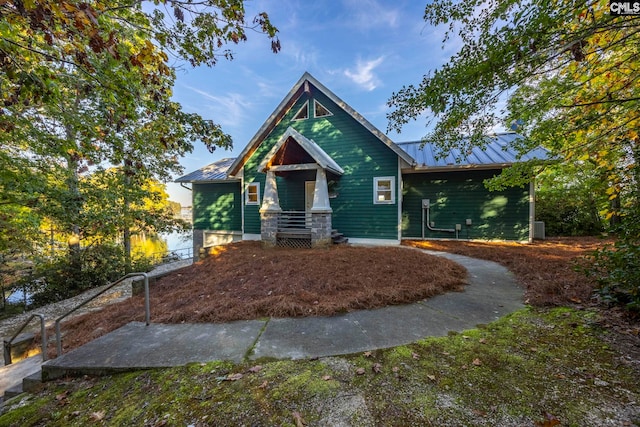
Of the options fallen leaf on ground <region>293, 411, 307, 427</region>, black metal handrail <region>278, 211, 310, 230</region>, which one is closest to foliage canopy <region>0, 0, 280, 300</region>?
fallen leaf on ground <region>293, 411, 307, 427</region>

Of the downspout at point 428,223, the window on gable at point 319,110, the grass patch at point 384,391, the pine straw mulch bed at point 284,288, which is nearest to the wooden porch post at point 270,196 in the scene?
the pine straw mulch bed at point 284,288

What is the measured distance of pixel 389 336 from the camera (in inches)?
118

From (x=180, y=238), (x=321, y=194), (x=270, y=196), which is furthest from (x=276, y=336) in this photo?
(x=180, y=238)

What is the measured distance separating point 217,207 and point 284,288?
11.0 meters

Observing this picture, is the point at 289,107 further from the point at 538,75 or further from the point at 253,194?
the point at 538,75

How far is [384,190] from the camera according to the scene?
1021 cm

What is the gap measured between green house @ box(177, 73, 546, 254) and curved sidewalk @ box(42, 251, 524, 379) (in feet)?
17.3

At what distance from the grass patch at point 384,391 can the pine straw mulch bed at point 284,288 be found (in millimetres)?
1321

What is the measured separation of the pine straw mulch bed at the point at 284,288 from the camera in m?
3.93

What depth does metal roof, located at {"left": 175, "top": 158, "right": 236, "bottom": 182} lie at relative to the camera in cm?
1361

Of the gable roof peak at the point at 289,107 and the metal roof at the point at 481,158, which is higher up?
the gable roof peak at the point at 289,107

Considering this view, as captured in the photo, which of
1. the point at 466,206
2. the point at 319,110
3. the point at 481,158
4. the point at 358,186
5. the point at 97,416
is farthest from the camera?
the point at 319,110

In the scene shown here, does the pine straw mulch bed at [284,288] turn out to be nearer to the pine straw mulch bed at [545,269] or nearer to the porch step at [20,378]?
the porch step at [20,378]

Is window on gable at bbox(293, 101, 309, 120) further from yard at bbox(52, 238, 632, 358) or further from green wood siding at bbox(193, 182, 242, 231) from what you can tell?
yard at bbox(52, 238, 632, 358)
